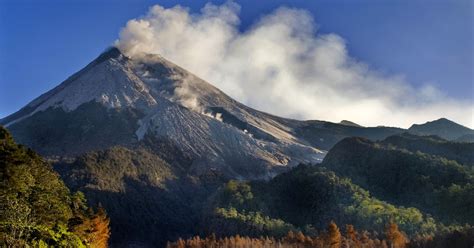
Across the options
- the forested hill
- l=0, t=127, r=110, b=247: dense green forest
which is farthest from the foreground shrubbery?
l=0, t=127, r=110, b=247: dense green forest

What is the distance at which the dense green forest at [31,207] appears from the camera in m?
24.7

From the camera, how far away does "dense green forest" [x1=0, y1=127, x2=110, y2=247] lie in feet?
80.9

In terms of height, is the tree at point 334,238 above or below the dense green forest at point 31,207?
below

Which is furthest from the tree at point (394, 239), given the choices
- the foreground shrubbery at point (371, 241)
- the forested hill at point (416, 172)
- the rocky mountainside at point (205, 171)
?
the forested hill at point (416, 172)

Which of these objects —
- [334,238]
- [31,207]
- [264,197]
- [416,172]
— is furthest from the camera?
[264,197]

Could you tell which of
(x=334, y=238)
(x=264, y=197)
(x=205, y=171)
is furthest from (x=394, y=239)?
(x=205, y=171)

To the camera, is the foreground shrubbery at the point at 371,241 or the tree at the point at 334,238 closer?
the foreground shrubbery at the point at 371,241

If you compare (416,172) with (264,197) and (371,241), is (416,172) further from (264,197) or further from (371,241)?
(371,241)

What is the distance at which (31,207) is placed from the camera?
3162 centimetres

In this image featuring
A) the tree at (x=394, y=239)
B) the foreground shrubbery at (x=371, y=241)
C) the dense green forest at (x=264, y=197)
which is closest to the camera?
the dense green forest at (x=264, y=197)

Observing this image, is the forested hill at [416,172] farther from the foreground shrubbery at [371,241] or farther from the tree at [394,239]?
the tree at [394,239]

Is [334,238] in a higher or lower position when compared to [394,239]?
lower

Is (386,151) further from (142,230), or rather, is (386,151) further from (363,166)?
(142,230)

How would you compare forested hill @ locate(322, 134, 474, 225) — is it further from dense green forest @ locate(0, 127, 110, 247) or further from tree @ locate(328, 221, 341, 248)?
dense green forest @ locate(0, 127, 110, 247)
